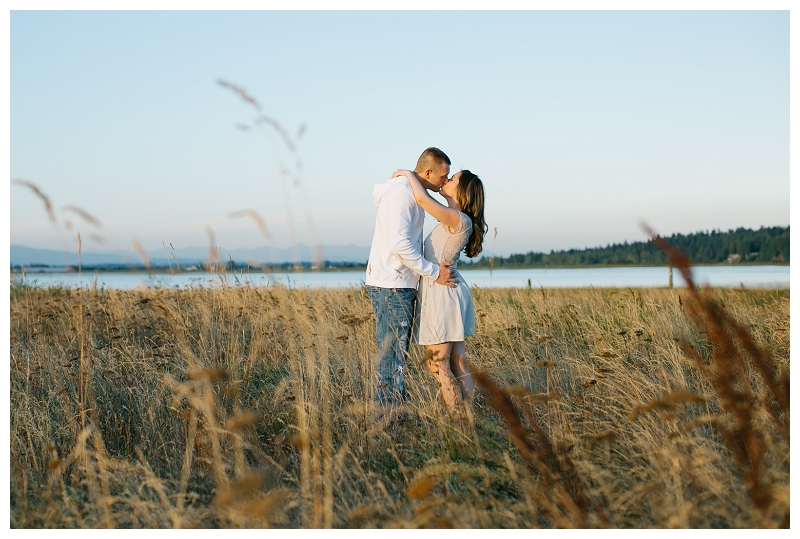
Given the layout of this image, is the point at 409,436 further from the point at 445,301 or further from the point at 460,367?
the point at 445,301

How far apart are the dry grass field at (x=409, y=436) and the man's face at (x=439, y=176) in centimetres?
125

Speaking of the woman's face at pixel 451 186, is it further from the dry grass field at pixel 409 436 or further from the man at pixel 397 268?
the dry grass field at pixel 409 436

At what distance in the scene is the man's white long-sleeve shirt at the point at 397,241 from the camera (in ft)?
12.5

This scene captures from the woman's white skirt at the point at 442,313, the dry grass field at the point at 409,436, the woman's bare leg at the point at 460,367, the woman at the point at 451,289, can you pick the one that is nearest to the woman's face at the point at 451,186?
the woman at the point at 451,289

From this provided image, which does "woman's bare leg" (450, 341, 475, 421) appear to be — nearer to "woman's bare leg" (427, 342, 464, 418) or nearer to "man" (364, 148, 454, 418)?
"woman's bare leg" (427, 342, 464, 418)

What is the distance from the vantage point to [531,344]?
574 centimetres

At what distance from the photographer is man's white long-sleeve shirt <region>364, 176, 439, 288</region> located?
3.82 metres

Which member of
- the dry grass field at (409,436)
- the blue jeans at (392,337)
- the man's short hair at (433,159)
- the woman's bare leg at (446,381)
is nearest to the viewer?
the dry grass field at (409,436)

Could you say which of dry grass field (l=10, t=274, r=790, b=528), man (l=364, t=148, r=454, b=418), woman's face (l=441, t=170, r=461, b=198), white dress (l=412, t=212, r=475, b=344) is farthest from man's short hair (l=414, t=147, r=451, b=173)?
dry grass field (l=10, t=274, r=790, b=528)

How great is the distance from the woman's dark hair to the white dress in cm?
10

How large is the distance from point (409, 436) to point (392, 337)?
0.68 m

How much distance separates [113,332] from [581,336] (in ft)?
16.1
